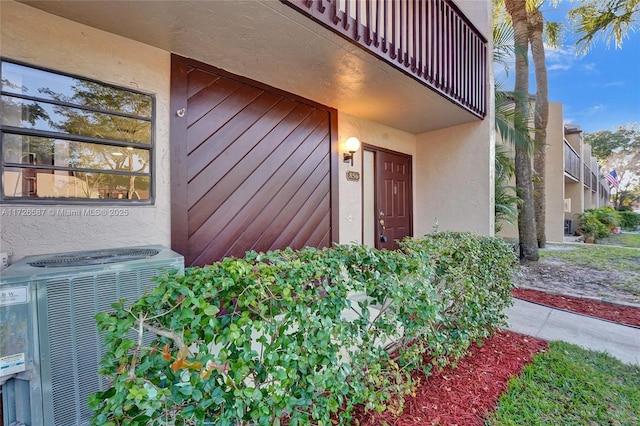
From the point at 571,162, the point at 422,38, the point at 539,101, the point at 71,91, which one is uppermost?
the point at 539,101

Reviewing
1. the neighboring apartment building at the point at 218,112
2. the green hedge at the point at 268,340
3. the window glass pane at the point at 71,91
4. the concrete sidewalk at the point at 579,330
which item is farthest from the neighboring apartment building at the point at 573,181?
the window glass pane at the point at 71,91

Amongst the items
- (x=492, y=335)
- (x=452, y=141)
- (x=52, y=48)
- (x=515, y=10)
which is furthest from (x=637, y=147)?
(x=52, y=48)

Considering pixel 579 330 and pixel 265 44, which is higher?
pixel 265 44

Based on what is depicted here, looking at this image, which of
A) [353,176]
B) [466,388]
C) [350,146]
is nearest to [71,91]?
[350,146]

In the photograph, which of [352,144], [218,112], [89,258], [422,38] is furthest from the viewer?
[352,144]

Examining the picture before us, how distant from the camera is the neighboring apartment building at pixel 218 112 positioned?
199 cm

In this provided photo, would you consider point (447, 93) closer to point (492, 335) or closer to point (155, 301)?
point (492, 335)

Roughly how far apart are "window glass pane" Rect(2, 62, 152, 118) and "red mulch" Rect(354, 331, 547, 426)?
2.99 meters

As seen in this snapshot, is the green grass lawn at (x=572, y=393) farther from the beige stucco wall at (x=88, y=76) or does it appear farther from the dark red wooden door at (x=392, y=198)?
the beige stucco wall at (x=88, y=76)

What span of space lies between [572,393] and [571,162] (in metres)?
15.2

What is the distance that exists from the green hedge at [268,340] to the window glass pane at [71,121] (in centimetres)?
170

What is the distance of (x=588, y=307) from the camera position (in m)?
3.74

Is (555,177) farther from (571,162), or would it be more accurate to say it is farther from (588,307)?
(588,307)

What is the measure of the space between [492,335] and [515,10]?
7141 mm
